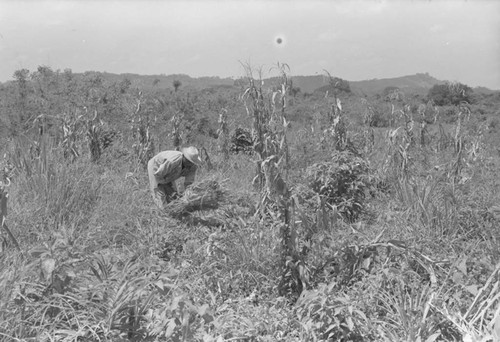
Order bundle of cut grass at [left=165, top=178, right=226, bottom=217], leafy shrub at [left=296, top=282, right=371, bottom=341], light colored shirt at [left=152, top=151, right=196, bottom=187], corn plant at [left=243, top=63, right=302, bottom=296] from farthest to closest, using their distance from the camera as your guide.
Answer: light colored shirt at [left=152, top=151, right=196, bottom=187] → bundle of cut grass at [left=165, top=178, right=226, bottom=217] → corn plant at [left=243, top=63, right=302, bottom=296] → leafy shrub at [left=296, top=282, right=371, bottom=341]

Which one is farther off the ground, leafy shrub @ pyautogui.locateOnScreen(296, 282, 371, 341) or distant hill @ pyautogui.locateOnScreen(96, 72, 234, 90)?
distant hill @ pyautogui.locateOnScreen(96, 72, 234, 90)

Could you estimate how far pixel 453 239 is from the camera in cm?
403

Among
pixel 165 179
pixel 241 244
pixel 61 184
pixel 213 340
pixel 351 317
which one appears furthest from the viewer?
pixel 165 179

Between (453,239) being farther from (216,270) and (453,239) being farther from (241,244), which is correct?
(216,270)

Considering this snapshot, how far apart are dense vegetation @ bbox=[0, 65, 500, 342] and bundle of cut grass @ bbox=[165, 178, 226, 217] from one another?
124 millimetres

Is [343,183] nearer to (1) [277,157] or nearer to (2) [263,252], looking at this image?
(2) [263,252]

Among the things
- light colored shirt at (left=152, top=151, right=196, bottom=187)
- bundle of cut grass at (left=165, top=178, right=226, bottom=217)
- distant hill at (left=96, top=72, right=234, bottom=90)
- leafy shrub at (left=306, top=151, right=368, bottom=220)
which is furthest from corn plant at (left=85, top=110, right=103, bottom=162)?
distant hill at (left=96, top=72, right=234, bottom=90)

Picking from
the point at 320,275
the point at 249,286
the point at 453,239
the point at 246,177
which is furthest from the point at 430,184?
the point at 246,177

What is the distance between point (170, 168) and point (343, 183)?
81.8 inches

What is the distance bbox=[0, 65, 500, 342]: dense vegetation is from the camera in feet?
8.61

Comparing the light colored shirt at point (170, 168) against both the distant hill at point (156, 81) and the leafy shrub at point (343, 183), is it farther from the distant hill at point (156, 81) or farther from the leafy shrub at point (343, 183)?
the distant hill at point (156, 81)

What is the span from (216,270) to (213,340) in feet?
3.86

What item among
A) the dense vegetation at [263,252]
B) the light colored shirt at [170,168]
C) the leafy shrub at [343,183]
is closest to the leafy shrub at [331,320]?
the dense vegetation at [263,252]

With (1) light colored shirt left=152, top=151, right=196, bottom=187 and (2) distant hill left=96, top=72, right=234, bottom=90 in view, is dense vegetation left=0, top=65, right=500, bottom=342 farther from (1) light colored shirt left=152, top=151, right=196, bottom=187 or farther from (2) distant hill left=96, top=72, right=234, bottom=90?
(2) distant hill left=96, top=72, right=234, bottom=90
